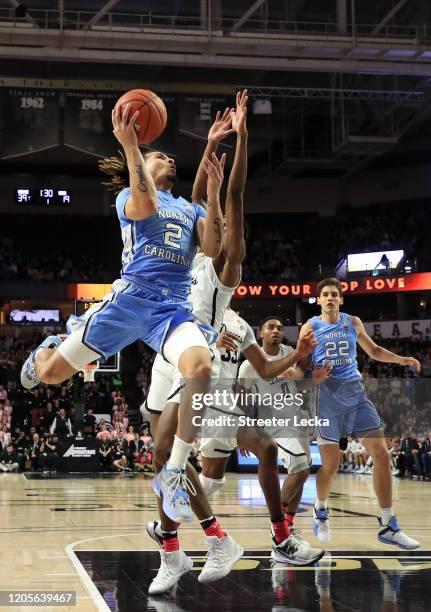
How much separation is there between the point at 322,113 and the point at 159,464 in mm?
23937

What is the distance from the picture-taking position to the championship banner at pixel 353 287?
30.0 meters

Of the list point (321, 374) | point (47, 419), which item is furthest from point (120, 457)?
point (321, 374)

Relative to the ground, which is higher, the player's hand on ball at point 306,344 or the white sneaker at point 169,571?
the player's hand on ball at point 306,344

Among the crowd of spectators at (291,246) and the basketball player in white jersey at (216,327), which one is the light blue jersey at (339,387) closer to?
the basketball player in white jersey at (216,327)

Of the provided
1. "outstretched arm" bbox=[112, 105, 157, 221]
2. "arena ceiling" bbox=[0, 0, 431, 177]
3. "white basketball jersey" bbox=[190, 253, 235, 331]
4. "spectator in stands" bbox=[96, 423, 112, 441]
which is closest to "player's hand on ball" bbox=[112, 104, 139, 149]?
"outstretched arm" bbox=[112, 105, 157, 221]

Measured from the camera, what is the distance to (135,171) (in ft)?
15.0

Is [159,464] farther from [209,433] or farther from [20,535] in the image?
[20,535]

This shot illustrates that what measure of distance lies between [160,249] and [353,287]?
26.5 meters

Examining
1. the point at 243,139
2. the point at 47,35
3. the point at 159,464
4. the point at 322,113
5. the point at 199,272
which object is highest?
the point at 322,113

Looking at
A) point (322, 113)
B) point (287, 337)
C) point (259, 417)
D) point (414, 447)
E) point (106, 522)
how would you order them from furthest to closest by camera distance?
point (287, 337), point (322, 113), point (414, 447), point (106, 522), point (259, 417)

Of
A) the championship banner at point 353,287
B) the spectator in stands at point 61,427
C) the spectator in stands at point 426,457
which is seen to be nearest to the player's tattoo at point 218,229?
the spectator in stands at point 426,457

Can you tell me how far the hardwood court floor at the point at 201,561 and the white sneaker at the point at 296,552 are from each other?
A: 0.26 feet

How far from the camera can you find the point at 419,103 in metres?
23.2

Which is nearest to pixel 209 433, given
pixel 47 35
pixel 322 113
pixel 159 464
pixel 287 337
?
pixel 159 464
